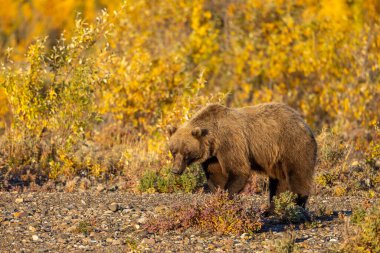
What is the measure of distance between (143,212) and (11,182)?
2906mm

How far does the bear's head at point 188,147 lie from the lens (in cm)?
888

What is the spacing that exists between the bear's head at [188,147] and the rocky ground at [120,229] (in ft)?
1.83

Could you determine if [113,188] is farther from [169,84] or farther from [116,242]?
[169,84]

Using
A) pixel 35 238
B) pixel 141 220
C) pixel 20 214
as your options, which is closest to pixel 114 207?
pixel 141 220

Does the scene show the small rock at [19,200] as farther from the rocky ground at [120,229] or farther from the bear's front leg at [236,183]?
the bear's front leg at [236,183]

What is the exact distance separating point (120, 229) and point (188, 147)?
1561mm

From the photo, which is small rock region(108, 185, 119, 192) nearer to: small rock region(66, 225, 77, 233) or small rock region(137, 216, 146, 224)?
small rock region(137, 216, 146, 224)

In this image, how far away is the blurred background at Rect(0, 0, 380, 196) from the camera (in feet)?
37.1

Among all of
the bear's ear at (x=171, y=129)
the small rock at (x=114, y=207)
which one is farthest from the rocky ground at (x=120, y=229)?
the bear's ear at (x=171, y=129)

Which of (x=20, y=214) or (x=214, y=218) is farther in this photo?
(x=20, y=214)

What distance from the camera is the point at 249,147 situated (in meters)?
8.85

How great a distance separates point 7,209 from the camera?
8.88 metres

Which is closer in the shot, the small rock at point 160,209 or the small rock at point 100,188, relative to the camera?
the small rock at point 160,209

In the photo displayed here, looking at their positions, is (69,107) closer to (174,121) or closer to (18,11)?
(174,121)
